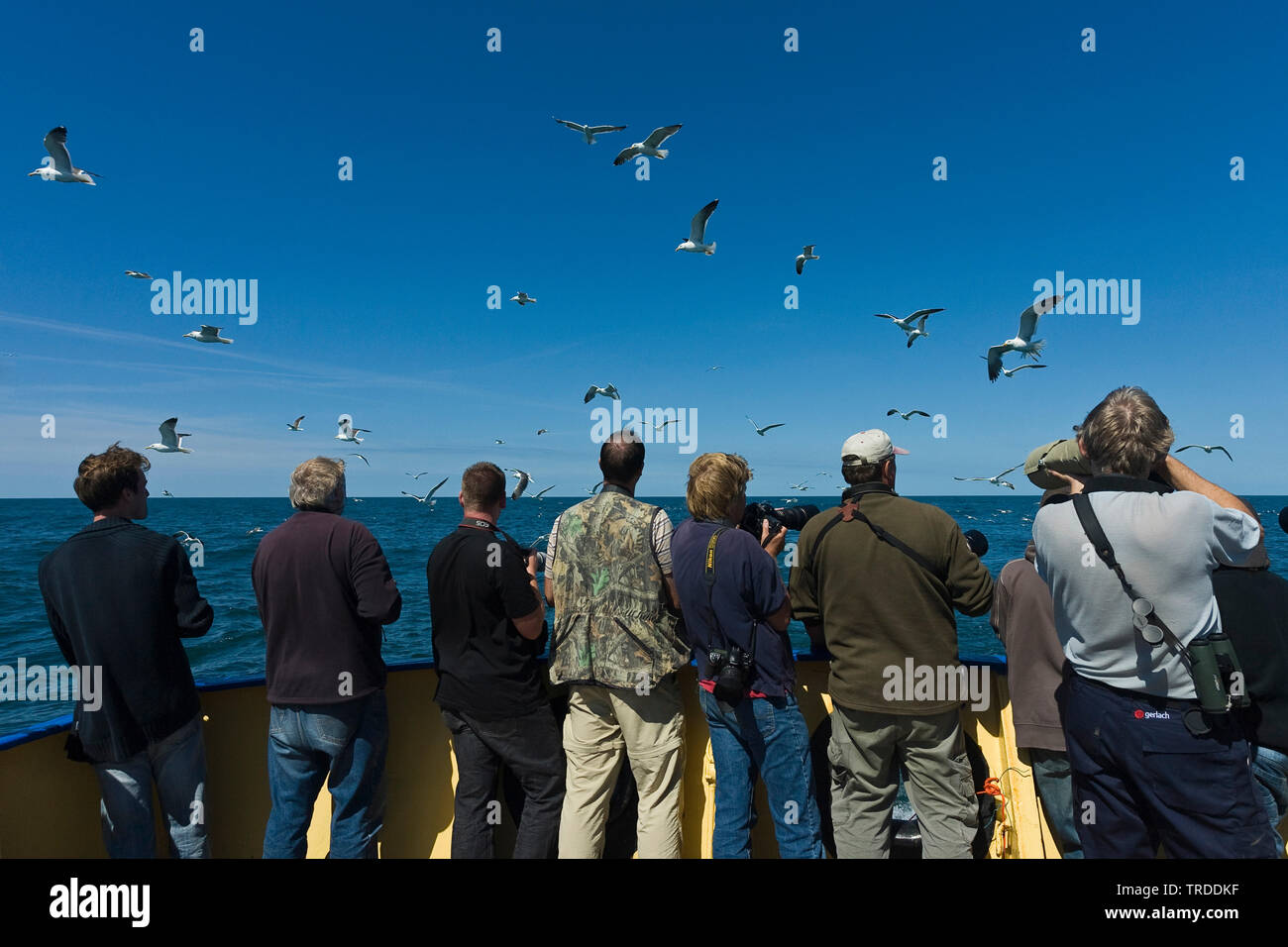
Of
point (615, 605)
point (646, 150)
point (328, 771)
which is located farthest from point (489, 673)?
point (646, 150)

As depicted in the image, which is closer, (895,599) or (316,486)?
(895,599)

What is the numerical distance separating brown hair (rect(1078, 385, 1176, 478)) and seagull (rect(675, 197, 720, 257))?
10.9 metres

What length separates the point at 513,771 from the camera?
9.57 feet

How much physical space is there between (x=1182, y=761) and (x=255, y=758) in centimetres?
358

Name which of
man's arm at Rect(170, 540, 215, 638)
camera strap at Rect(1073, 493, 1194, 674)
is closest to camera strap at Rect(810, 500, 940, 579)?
camera strap at Rect(1073, 493, 1194, 674)

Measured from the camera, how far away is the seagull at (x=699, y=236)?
12586 mm

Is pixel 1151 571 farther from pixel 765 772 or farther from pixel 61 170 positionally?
pixel 61 170

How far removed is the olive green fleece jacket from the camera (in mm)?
2592

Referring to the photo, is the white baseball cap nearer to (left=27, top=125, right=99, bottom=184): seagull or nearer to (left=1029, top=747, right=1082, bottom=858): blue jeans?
(left=1029, top=747, right=1082, bottom=858): blue jeans

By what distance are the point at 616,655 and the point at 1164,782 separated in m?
1.77

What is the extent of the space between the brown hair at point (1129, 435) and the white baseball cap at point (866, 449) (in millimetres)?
735

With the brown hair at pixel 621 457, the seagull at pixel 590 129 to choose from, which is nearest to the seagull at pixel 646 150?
the seagull at pixel 590 129
